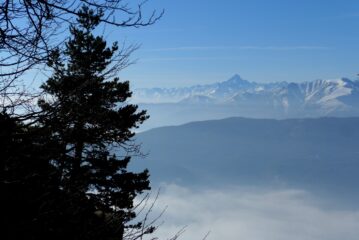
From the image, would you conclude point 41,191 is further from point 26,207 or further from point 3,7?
point 3,7

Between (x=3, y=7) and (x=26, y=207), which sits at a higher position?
(x=3, y=7)

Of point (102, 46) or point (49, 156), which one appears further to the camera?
point (102, 46)

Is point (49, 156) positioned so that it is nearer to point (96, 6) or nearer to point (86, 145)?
point (96, 6)

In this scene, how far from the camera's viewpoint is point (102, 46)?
18734 millimetres

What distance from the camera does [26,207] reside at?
16.7 feet

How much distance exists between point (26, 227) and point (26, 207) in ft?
1.73

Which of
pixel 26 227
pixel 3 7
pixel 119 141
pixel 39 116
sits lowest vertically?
pixel 26 227

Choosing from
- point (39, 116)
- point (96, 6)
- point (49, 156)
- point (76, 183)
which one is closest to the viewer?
point (96, 6)

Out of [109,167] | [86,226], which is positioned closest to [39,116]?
[86,226]

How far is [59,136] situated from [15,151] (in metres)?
0.54

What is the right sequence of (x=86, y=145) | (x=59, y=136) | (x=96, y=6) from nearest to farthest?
1. (x=96, y=6)
2. (x=59, y=136)
3. (x=86, y=145)

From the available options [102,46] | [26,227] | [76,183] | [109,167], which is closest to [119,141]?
[109,167]

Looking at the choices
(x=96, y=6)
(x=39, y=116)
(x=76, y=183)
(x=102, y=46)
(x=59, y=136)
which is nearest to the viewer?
(x=96, y=6)

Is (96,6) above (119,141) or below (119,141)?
below
